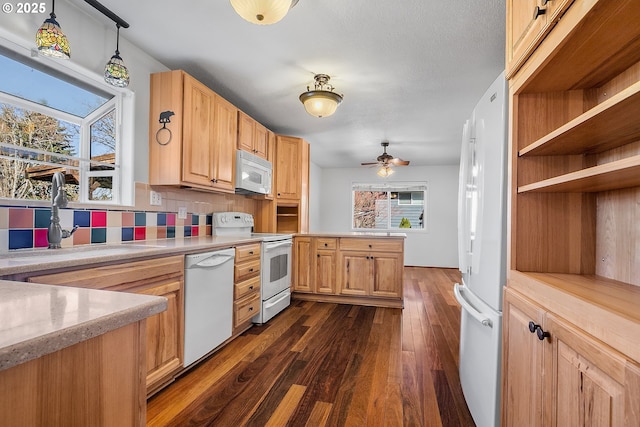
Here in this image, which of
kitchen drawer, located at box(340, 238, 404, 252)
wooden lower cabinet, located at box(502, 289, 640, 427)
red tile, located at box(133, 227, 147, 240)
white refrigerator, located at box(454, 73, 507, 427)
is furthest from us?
kitchen drawer, located at box(340, 238, 404, 252)

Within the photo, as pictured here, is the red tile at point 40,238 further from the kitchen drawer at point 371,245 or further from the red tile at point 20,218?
the kitchen drawer at point 371,245

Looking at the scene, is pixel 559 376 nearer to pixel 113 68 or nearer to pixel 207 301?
pixel 207 301

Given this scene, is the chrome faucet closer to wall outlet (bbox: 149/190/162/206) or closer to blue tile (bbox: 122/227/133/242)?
blue tile (bbox: 122/227/133/242)

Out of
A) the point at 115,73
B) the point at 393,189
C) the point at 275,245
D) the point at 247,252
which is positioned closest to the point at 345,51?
the point at 115,73

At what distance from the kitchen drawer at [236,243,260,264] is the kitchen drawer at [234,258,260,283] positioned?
4 cm

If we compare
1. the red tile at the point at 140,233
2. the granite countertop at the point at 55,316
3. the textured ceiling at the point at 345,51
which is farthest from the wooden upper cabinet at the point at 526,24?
the red tile at the point at 140,233

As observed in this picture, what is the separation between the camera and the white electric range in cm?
309

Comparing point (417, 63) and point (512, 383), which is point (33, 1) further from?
point (512, 383)

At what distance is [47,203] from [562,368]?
2404 millimetres

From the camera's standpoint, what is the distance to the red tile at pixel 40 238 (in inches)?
66.8

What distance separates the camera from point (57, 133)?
76.7 inches

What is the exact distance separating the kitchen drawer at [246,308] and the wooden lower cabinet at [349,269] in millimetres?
1076

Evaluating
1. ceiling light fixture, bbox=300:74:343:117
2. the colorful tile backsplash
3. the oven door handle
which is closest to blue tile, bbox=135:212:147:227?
the colorful tile backsplash

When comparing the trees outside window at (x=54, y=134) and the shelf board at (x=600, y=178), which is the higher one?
the trees outside window at (x=54, y=134)
